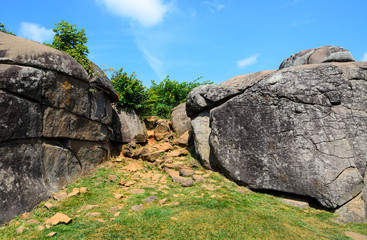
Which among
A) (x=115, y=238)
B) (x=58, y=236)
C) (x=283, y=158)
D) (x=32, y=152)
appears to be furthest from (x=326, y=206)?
(x=32, y=152)

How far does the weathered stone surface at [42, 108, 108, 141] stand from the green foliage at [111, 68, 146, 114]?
2675 mm

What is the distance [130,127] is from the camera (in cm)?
1252

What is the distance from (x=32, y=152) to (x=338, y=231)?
8.55 m

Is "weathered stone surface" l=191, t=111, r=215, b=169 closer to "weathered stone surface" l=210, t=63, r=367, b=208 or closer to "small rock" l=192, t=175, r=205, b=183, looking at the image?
"small rock" l=192, t=175, r=205, b=183

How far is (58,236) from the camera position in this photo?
223 inches

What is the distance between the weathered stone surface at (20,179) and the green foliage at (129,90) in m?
5.41

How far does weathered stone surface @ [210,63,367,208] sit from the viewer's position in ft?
24.8

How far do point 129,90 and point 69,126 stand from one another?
422cm

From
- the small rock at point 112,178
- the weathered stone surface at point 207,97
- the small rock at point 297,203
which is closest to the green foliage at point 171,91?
the weathered stone surface at point 207,97

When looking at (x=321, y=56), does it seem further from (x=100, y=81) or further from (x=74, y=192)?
(x=74, y=192)

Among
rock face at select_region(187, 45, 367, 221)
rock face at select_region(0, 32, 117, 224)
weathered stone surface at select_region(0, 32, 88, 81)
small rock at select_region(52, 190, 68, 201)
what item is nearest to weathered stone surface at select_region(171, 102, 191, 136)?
rock face at select_region(187, 45, 367, 221)

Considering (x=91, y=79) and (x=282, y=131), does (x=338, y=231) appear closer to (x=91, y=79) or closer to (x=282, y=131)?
(x=282, y=131)

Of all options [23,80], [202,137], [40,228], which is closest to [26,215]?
[40,228]

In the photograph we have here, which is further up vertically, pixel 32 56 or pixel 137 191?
pixel 32 56
